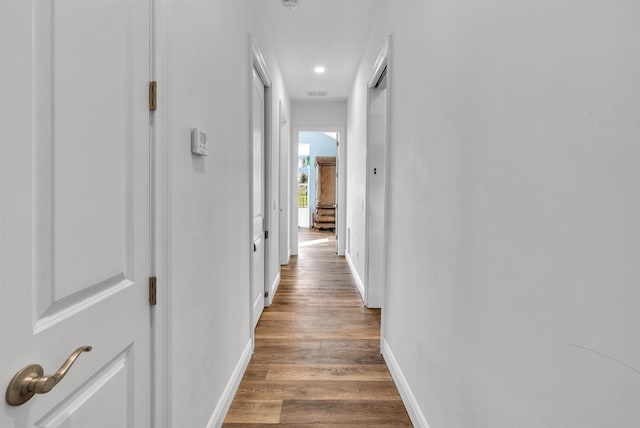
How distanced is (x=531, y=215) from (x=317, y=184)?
9.36 meters

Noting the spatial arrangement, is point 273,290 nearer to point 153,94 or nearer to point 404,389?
point 404,389

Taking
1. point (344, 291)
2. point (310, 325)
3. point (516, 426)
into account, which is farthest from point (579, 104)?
point (344, 291)

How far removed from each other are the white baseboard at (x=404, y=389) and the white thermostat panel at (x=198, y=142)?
4.95ft

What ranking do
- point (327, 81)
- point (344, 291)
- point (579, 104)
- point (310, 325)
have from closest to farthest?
point (579, 104), point (310, 325), point (344, 291), point (327, 81)

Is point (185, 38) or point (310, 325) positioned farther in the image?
point (310, 325)

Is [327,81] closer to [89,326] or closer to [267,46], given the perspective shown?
[267,46]

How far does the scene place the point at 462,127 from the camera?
1.24 metres

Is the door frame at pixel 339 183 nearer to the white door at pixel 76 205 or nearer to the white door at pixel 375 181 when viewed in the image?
the white door at pixel 375 181

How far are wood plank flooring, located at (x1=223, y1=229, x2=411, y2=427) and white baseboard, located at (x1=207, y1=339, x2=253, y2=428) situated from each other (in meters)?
0.04

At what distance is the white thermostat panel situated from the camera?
4.56 ft

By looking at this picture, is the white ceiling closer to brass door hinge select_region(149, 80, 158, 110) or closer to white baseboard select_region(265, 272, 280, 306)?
brass door hinge select_region(149, 80, 158, 110)

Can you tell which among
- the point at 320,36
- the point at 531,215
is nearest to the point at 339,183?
the point at 320,36

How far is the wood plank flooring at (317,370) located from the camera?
6.07 feet

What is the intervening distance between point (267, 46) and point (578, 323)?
323 cm
